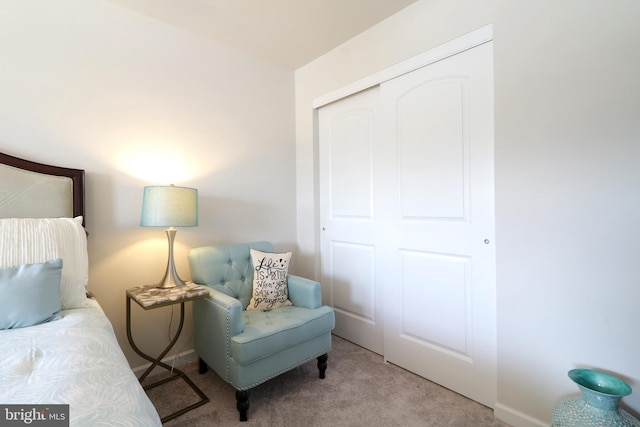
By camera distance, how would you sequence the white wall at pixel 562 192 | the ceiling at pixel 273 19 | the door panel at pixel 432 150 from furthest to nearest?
1. the ceiling at pixel 273 19
2. the door panel at pixel 432 150
3. the white wall at pixel 562 192

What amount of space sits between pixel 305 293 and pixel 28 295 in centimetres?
144

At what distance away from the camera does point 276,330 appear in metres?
1.75

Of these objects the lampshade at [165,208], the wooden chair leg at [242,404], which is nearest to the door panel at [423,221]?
the wooden chair leg at [242,404]

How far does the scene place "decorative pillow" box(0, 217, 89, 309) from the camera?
4.58 ft

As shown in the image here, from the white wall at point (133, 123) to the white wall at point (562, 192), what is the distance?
178 cm

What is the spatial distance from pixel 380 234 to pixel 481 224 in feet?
2.45

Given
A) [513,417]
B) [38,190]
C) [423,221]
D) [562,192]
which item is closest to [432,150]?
[423,221]

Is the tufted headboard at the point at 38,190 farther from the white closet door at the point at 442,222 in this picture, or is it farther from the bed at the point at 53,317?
the white closet door at the point at 442,222

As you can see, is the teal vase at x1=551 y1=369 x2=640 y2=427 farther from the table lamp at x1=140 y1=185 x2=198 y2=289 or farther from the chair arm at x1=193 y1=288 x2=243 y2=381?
the table lamp at x1=140 y1=185 x2=198 y2=289

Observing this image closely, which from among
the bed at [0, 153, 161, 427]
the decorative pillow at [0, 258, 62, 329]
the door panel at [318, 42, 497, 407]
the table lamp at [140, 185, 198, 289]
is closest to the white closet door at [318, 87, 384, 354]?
the door panel at [318, 42, 497, 407]

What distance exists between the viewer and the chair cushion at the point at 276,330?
64.6 inches

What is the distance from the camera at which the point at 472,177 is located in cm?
182

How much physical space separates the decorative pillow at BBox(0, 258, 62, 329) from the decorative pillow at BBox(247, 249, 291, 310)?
1.13 meters

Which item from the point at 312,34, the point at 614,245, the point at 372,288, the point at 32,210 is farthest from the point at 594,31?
the point at 32,210
